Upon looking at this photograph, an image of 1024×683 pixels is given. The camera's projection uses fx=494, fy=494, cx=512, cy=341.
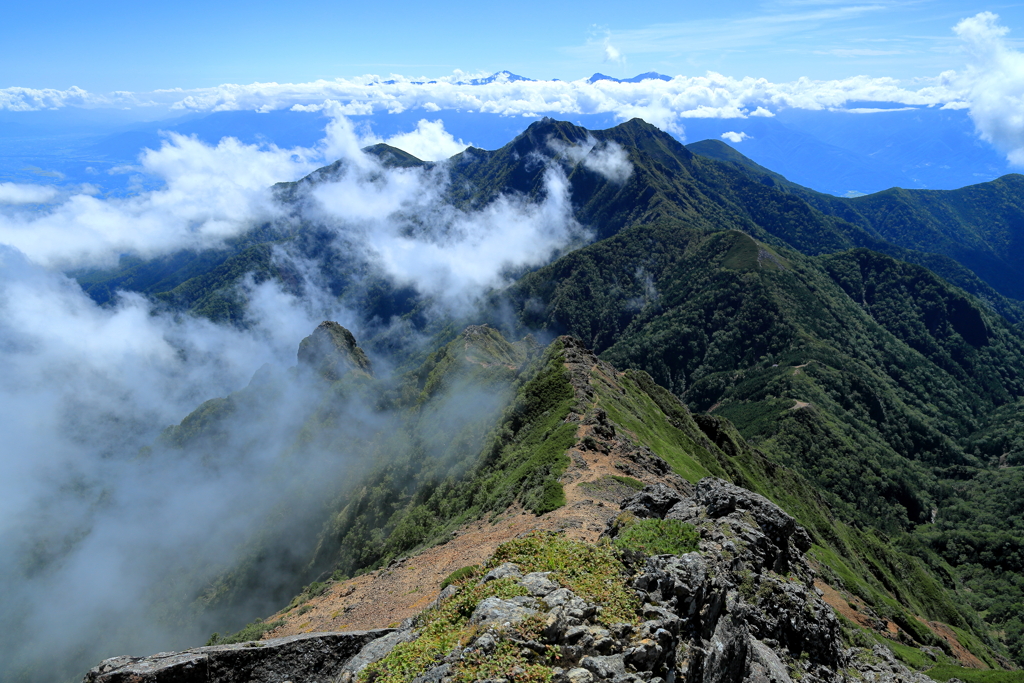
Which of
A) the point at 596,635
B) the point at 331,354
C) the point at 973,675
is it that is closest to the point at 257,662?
the point at 596,635

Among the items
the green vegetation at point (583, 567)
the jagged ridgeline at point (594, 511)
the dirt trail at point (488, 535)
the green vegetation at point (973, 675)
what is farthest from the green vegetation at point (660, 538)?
the green vegetation at point (973, 675)

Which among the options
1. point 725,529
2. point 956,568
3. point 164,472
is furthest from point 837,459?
point 164,472

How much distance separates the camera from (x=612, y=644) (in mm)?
18625

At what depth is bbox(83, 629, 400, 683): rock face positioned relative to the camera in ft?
76.0

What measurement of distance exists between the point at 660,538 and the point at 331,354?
468 ft

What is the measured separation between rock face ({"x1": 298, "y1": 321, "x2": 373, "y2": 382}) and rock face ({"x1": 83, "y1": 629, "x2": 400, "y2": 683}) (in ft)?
415

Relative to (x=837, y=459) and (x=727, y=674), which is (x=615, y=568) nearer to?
(x=727, y=674)

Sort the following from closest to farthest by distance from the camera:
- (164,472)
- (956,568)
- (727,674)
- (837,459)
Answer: (727,674) → (164,472) → (956,568) → (837,459)

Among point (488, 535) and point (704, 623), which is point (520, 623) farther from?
point (488, 535)

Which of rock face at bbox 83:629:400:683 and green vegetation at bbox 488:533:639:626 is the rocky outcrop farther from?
rock face at bbox 83:629:400:683

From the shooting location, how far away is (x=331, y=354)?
503 ft

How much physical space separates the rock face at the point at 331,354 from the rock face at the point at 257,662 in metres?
127

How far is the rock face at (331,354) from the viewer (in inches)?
5886

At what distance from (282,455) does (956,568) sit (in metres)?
211
